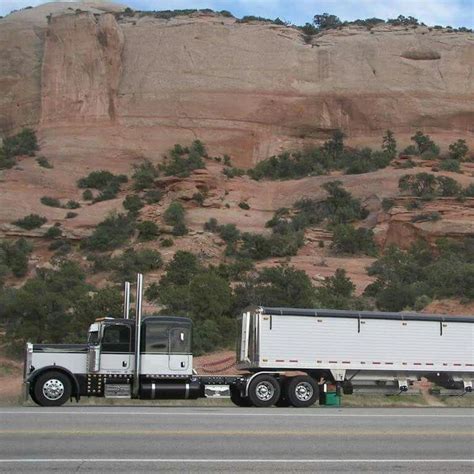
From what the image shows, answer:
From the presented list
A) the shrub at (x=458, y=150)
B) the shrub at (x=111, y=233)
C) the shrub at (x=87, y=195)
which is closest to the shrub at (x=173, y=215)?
the shrub at (x=111, y=233)

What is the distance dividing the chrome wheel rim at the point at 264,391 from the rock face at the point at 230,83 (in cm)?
5800

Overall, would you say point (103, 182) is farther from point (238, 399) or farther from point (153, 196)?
point (238, 399)

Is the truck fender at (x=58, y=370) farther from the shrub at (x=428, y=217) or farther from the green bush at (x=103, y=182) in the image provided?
the green bush at (x=103, y=182)

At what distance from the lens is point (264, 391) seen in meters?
20.0

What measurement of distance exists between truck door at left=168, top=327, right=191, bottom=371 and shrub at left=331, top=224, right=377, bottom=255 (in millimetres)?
35159

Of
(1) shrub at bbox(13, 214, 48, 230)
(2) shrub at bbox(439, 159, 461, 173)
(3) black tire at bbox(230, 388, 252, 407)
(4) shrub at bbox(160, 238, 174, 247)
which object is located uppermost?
(2) shrub at bbox(439, 159, 461, 173)

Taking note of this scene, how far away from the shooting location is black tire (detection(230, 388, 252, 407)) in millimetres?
20312

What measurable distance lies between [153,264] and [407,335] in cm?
2916

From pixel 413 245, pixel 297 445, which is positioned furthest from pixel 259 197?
pixel 297 445

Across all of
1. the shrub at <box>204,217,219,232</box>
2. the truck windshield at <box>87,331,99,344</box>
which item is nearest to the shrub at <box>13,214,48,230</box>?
the shrub at <box>204,217,219,232</box>

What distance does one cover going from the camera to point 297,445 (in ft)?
38.4

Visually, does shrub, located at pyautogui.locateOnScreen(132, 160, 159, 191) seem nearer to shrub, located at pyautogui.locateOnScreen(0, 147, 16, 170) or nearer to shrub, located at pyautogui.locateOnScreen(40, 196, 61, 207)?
shrub, located at pyautogui.locateOnScreen(40, 196, 61, 207)

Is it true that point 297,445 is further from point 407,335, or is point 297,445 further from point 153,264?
point 153,264

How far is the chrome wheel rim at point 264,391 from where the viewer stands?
1995 centimetres
